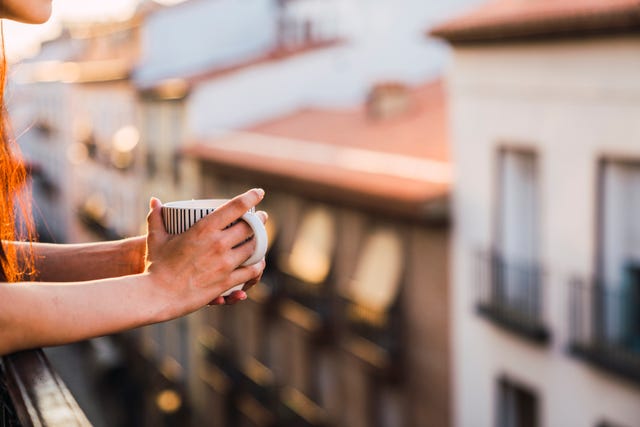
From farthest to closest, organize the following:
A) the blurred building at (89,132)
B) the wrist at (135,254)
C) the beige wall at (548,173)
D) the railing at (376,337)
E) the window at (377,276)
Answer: the blurred building at (89,132) < the window at (377,276) < the railing at (376,337) < the beige wall at (548,173) < the wrist at (135,254)

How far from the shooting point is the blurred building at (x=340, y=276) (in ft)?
43.4

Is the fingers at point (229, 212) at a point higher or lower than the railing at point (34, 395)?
higher

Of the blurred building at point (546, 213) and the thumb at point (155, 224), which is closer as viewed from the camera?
the thumb at point (155, 224)

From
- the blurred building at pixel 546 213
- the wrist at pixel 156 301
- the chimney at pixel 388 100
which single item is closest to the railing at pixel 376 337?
the blurred building at pixel 546 213

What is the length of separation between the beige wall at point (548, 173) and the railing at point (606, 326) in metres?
0.19

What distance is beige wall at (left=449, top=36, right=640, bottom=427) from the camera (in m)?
9.38

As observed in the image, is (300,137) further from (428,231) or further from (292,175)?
(428,231)

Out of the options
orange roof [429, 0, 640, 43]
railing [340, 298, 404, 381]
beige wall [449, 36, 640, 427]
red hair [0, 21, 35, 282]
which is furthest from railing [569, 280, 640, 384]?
red hair [0, 21, 35, 282]

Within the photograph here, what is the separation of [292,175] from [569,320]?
6940 millimetres

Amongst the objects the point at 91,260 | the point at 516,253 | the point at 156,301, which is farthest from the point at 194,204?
the point at 516,253

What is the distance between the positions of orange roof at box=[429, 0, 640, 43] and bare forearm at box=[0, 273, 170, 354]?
7233mm

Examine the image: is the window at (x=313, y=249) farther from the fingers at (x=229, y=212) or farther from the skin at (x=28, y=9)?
the skin at (x=28, y=9)

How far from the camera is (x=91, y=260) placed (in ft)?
8.16

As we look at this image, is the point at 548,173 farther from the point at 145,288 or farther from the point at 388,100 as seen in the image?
the point at 145,288
